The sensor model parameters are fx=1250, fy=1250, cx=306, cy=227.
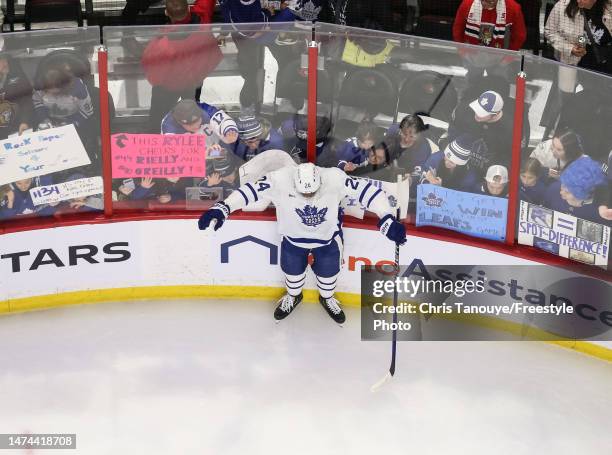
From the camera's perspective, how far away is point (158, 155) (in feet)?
23.4

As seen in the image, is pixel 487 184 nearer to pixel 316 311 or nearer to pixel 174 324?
pixel 316 311

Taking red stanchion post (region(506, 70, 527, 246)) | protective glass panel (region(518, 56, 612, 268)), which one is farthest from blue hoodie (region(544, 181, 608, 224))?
red stanchion post (region(506, 70, 527, 246))

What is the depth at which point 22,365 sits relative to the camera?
6883 millimetres

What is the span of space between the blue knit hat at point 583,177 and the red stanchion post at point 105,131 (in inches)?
99.9

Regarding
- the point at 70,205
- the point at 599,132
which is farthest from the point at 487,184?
the point at 70,205

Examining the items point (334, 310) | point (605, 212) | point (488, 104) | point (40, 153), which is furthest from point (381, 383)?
point (40, 153)

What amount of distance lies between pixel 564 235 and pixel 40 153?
2.94 m

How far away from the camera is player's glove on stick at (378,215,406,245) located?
684cm

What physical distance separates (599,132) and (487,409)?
1.56 metres

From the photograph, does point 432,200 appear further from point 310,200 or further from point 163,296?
point 163,296

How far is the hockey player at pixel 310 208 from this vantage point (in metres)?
6.86

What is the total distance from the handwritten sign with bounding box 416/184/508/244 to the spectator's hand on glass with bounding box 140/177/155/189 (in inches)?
60.5

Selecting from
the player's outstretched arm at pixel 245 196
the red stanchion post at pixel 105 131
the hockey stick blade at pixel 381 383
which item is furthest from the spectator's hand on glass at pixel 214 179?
the hockey stick blade at pixel 381 383

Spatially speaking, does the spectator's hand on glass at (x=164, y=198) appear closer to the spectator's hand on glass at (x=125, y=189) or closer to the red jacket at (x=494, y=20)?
the spectator's hand on glass at (x=125, y=189)
